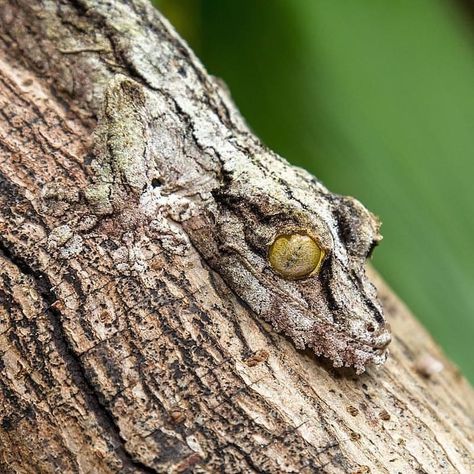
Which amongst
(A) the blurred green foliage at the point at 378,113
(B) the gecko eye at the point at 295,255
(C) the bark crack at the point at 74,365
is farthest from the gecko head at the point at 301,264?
(A) the blurred green foliage at the point at 378,113

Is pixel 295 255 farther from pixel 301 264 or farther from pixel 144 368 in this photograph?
pixel 144 368

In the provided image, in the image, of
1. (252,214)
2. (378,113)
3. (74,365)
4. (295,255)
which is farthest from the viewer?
(378,113)

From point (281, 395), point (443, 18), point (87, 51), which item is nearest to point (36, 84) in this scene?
point (87, 51)

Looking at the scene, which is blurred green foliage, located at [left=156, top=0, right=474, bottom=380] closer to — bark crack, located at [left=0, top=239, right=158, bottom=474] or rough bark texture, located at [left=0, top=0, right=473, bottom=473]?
rough bark texture, located at [left=0, top=0, right=473, bottom=473]

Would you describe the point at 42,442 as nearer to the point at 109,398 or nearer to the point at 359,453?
the point at 109,398

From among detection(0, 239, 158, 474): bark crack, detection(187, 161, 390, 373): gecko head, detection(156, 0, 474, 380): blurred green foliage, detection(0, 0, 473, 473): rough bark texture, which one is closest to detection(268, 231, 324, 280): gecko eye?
detection(187, 161, 390, 373): gecko head

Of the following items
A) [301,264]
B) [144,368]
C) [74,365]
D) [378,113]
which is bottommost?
[74,365]

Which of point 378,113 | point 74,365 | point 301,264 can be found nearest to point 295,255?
point 301,264
